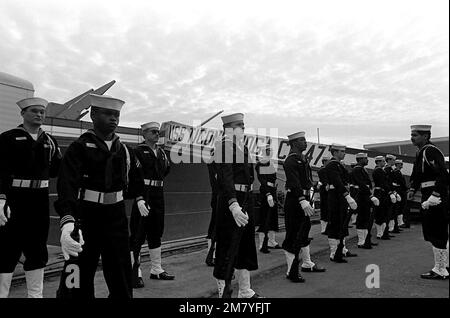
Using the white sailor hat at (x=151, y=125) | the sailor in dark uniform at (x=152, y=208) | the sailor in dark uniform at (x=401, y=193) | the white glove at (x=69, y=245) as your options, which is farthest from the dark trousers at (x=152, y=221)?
the sailor in dark uniform at (x=401, y=193)

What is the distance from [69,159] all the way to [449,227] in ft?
16.6

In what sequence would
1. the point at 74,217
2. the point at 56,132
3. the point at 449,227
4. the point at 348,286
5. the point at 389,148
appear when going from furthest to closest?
the point at 389,148, the point at 56,132, the point at 449,227, the point at 348,286, the point at 74,217

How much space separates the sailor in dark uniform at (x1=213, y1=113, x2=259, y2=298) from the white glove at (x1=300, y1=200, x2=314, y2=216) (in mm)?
1128

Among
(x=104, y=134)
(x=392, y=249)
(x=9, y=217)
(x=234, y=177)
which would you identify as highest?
(x=104, y=134)

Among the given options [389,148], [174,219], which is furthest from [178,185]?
[389,148]

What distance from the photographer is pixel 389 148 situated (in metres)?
20.1

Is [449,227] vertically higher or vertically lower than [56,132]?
lower

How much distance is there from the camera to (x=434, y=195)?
219 inches

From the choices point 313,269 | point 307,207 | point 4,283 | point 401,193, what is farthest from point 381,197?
point 4,283

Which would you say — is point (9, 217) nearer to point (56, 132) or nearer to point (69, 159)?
point (69, 159)

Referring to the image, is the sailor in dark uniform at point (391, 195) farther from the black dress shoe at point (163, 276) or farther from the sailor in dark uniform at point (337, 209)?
the black dress shoe at point (163, 276)

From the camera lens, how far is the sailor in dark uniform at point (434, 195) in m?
5.57

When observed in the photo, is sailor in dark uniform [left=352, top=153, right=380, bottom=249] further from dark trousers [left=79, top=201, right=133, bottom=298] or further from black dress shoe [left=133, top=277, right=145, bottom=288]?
dark trousers [left=79, top=201, right=133, bottom=298]

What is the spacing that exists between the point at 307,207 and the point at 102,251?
305 centimetres
